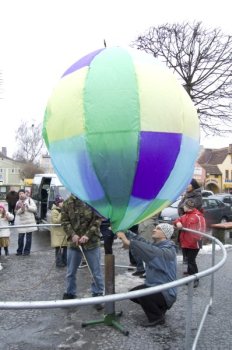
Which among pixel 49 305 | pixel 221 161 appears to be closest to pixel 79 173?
pixel 49 305

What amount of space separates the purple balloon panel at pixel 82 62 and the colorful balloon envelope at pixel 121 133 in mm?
15

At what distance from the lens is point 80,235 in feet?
18.0

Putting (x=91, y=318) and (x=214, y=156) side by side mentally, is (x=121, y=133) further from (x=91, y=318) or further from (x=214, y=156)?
(x=214, y=156)

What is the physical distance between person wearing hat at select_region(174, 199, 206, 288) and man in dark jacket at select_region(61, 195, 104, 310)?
5.17ft

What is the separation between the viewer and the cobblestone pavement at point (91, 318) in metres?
4.42

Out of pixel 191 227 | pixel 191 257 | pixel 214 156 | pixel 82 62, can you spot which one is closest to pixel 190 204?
pixel 191 227

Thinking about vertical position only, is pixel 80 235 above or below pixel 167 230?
below

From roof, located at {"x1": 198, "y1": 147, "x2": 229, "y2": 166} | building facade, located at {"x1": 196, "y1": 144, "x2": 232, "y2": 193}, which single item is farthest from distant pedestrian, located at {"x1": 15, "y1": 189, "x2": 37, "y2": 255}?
roof, located at {"x1": 198, "y1": 147, "x2": 229, "y2": 166}

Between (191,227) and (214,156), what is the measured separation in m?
60.4

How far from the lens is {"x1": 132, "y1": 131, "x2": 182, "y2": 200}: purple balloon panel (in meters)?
3.55

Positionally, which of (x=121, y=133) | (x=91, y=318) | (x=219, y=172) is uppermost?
(x=219, y=172)

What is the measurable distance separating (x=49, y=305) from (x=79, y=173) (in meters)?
1.44

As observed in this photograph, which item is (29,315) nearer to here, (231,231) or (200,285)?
(200,285)

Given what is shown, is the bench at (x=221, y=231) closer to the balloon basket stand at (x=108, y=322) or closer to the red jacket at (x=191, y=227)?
the red jacket at (x=191, y=227)
